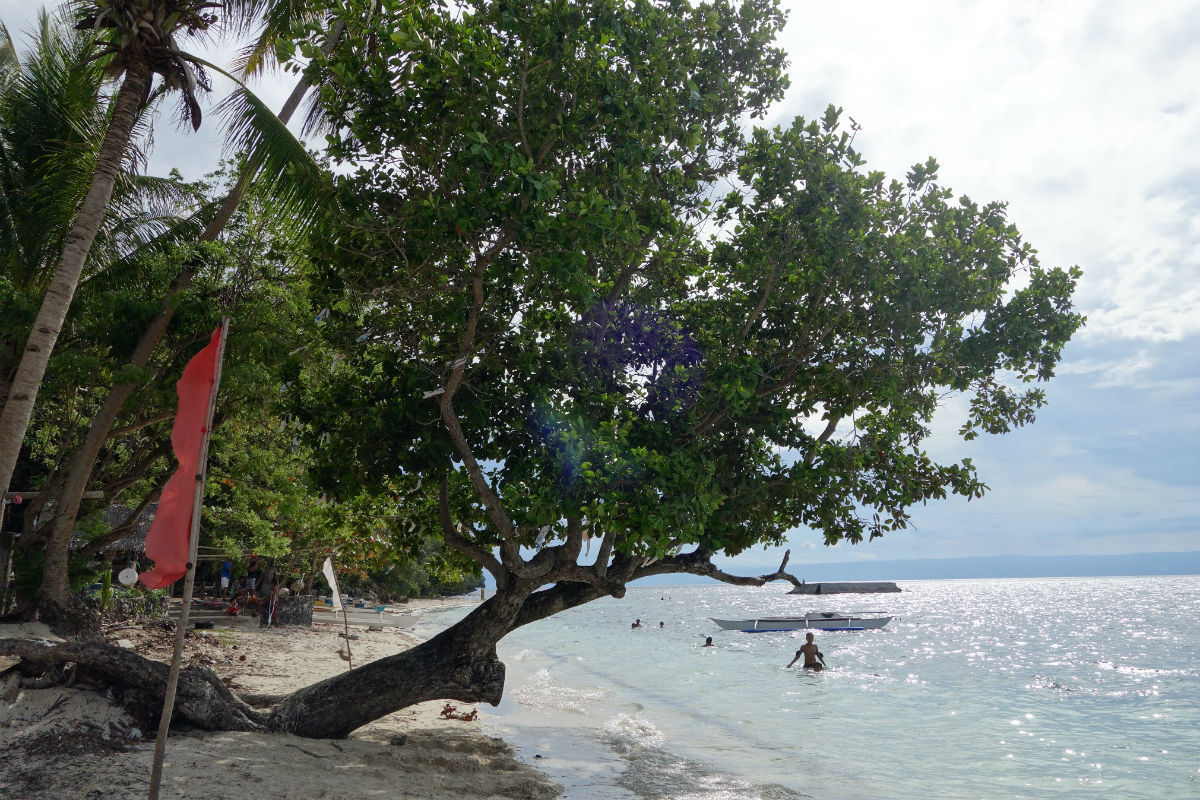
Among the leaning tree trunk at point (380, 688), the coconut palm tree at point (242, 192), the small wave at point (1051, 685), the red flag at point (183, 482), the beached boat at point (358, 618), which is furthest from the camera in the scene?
the beached boat at point (358, 618)

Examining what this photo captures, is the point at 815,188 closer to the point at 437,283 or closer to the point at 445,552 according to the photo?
the point at 437,283

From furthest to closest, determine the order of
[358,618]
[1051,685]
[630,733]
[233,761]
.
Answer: [358,618]
[1051,685]
[630,733]
[233,761]

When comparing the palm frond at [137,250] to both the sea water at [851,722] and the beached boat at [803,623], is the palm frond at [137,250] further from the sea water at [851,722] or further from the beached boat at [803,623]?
the beached boat at [803,623]

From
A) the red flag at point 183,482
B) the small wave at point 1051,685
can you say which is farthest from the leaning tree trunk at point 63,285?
the small wave at point 1051,685

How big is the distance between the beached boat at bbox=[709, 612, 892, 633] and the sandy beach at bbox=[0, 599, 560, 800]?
1298 inches

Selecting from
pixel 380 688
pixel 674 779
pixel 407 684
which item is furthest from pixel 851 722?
pixel 380 688

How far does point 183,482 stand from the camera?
559 cm

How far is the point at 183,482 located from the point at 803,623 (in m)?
42.3

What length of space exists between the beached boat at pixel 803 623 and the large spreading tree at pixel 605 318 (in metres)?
33.6

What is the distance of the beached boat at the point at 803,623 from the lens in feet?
139

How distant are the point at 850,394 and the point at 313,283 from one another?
697 cm

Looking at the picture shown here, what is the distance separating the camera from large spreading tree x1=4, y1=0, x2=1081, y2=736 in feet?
25.4

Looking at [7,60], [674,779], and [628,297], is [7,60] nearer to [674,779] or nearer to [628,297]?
[628,297]

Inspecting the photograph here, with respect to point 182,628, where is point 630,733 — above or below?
below
